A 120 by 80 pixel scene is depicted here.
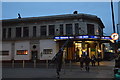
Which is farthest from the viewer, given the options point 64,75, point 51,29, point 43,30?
point 43,30

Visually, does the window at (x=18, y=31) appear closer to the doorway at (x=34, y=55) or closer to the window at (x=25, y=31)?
the window at (x=25, y=31)

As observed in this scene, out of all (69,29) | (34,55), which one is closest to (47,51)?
(34,55)

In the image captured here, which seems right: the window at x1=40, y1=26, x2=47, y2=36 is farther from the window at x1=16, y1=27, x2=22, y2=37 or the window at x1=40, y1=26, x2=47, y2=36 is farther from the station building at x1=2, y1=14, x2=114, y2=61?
the window at x1=16, y1=27, x2=22, y2=37

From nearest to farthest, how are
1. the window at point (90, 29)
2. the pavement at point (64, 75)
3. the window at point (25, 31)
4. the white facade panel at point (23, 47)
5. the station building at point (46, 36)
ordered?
the pavement at point (64, 75)
the station building at point (46, 36)
the window at point (90, 29)
the white facade panel at point (23, 47)
the window at point (25, 31)

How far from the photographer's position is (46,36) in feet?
104

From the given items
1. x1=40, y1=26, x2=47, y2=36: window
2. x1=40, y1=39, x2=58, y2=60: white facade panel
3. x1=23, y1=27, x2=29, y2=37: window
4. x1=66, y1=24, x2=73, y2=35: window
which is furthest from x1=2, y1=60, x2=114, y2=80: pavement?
x1=23, y1=27, x2=29, y2=37: window

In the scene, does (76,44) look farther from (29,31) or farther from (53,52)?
(29,31)

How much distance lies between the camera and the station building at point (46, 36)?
30422 mm

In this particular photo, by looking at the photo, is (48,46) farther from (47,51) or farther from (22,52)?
(22,52)

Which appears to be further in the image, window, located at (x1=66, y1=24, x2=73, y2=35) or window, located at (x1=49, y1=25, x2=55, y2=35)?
window, located at (x1=49, y1=25, x2=55, y2=35)

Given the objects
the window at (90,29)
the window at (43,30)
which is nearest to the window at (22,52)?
the window at (43,30)

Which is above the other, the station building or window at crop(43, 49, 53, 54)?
the station building

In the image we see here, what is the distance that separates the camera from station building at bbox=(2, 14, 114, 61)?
3042cm

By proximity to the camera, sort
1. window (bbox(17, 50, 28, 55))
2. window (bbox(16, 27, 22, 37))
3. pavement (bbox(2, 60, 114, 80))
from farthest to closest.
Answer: window (bbox(16, 27, 22, 37)) → window (bbox(17, 50, 28, 55)) → pavement (bbox(2, 60, 114, 80))
